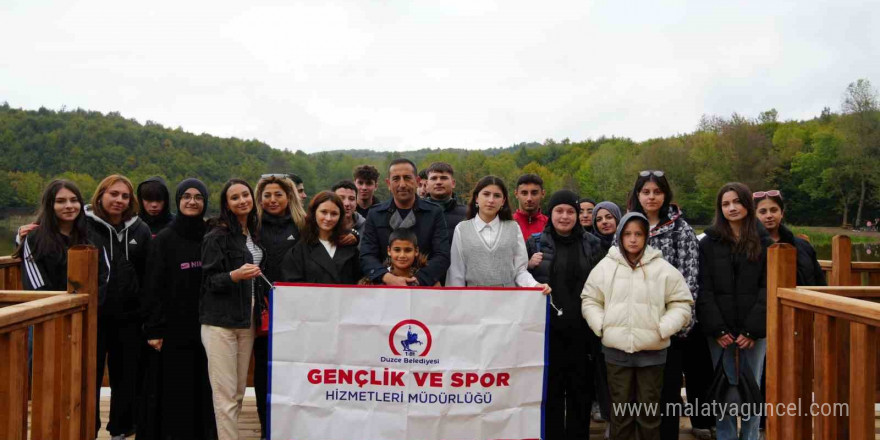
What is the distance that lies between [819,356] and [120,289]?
4.77m

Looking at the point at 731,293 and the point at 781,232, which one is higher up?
the point at 781,232

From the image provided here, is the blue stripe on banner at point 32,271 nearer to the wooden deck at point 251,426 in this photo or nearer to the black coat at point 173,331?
the black coat at point 173,331

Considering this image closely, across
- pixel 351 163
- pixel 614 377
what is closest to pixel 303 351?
pixel 614 377

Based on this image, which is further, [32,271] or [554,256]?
[554,256]

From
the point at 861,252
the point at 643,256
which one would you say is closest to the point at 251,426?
the point at 643,256

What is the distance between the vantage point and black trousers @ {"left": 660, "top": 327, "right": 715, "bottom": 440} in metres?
4.65

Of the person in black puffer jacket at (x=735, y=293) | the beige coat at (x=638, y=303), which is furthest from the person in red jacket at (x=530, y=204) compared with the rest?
the person in black puffer jacket at (x=735, y=293)

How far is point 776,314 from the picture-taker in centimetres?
378

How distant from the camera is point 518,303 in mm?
4254

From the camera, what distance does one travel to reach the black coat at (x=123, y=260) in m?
4.62

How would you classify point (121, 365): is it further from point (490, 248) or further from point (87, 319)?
point (490, 248)

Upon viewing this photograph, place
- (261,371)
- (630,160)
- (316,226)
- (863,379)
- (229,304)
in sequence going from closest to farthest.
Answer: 1. (863,379)
2. (229,304)
3. (316,226)
4. (261,371)
5. (630,160)

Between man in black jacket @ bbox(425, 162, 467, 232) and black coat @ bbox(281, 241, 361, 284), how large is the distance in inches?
47.5

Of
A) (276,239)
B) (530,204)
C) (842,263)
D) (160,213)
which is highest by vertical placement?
(530,204)
